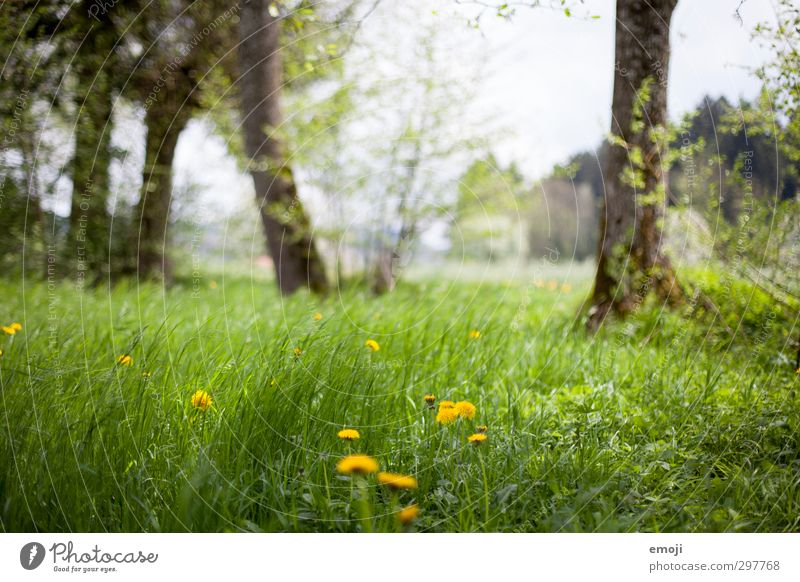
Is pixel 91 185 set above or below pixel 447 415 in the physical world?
above

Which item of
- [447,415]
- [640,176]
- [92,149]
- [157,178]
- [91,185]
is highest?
[92,149]

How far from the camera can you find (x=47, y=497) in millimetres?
2029

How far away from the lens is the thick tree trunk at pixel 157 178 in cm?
745

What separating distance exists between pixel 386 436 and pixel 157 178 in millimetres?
6764

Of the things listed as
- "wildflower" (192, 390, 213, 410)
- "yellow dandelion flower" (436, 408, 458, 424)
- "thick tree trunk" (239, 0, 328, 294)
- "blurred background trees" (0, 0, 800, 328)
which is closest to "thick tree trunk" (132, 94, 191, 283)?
"blurred background trees" (0, 0, 800, 328)

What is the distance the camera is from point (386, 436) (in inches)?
95.0

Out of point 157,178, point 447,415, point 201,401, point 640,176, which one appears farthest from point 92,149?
point 447,415

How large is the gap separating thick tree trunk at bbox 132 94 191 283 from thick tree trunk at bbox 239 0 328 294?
138 cm

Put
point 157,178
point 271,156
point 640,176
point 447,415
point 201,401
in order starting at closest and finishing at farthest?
point 447,415, point 201,401, point 640,176, point 271,156, point 157,178

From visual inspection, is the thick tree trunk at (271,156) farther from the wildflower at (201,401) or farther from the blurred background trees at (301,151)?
the wildflower at (201,401)

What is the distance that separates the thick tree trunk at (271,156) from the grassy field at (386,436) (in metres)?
3.05

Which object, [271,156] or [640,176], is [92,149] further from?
[640,176]

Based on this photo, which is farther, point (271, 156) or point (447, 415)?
point (271, 156)
